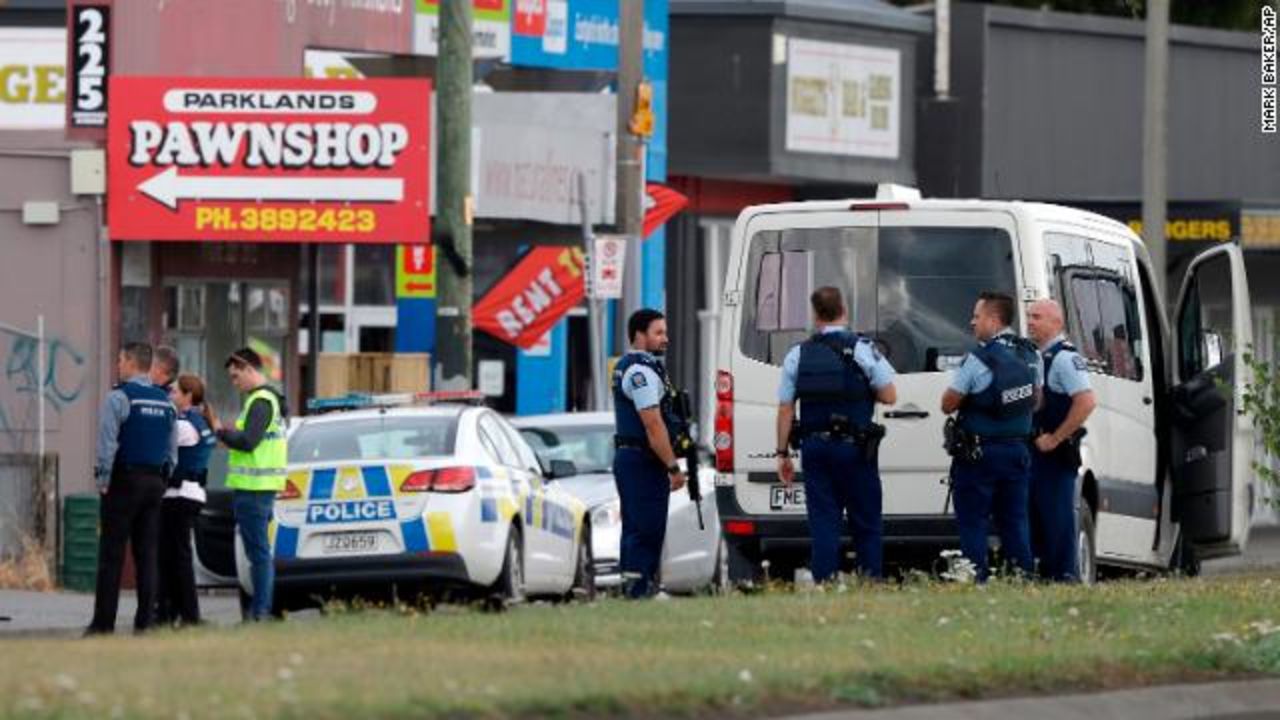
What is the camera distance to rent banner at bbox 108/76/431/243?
26.8 meters

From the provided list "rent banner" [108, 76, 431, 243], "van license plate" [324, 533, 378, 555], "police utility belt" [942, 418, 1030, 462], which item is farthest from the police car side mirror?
"rent banner" [108, 76, 431, 243]

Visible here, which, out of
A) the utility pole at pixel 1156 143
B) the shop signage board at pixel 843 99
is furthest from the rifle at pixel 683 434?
the shop signage board at pixel 843 99

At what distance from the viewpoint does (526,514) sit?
2072cm

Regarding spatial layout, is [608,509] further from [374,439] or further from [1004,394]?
[1004,394]

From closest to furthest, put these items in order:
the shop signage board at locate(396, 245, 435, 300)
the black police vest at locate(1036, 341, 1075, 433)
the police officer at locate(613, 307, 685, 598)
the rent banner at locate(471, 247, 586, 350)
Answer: the police officer at locate(613, 307, 685, 598) < the black police vest at locate(1036, 341, 1075, 433) < the rent banner at locate(471, 247, 586, 350) < the shop signage board at locate(396, 245, 435, 300)

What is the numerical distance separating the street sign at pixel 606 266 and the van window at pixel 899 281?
334 inches

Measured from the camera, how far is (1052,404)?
1898 cm

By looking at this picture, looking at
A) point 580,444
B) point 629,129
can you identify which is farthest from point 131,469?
point 629,129

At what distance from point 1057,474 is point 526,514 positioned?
11.7 feet

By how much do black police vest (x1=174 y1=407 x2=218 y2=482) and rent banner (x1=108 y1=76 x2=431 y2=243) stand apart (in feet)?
24.5

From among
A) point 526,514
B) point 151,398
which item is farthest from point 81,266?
point 151,398

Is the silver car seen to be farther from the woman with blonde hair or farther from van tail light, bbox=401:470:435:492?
the woman with blonde hair

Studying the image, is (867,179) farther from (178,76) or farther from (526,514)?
(526,514)

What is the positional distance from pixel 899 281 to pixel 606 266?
8.90 m
